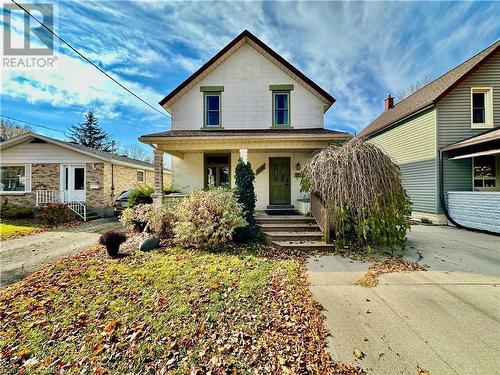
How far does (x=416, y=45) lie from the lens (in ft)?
38.6

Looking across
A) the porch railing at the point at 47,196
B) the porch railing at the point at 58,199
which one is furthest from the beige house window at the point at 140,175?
the porch railing at the point at 47,196

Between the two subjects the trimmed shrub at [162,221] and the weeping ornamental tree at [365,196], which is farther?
the trimmed shrub at [162,221]

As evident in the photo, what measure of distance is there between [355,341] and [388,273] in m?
2.64

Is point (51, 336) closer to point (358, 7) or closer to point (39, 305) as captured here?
point (39, 305)

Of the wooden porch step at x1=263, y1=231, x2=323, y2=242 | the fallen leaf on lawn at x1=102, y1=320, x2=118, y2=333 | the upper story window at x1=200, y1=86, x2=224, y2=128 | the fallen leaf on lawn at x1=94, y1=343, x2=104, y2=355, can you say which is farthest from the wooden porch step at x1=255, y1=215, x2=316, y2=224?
the upper story window at x1=200, y1=86, x2=224, y2=128

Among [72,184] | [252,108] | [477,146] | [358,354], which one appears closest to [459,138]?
[477,146]

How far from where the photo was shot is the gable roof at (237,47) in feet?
35.3

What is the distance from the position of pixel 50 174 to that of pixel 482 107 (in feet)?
78.6

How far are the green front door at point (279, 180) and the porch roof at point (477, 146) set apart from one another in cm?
712

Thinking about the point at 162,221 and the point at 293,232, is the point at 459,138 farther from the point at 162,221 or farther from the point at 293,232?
the point at 162,221

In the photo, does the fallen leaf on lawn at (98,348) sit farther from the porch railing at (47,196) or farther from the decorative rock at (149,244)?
the porch railing at (47,196)

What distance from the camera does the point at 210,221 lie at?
6.11 m

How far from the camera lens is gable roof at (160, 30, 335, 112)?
10.8m

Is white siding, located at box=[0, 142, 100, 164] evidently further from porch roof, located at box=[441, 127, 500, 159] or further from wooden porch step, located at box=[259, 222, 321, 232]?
porch roof, located at box=[441, 127, 500, 159]
